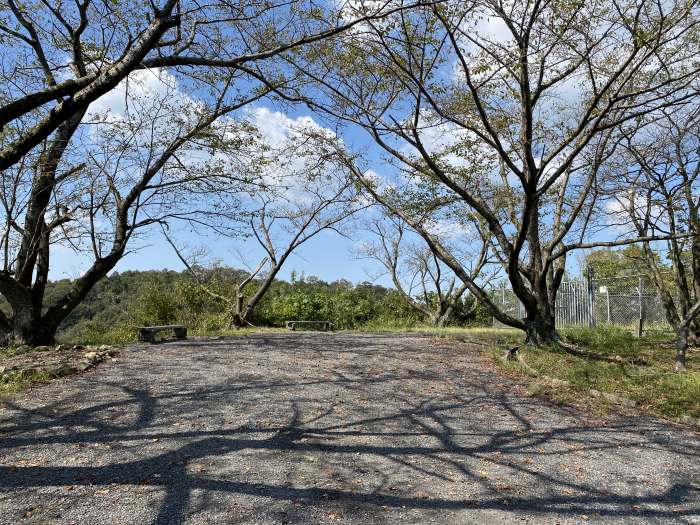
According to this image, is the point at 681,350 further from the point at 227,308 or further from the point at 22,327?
the point at 227,308

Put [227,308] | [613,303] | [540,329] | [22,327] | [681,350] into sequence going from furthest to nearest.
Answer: [227,308], [613,303], [540,329], [22,327], [681,350]

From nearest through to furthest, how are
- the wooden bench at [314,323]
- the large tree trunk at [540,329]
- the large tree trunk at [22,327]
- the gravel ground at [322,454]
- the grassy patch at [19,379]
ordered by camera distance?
the gravel ground at [322,454] → the grassy patch at [19,379] → the large tree trunk at [22,327] → the large tree trunk at [540,329] → the wooden bench at [314,323]

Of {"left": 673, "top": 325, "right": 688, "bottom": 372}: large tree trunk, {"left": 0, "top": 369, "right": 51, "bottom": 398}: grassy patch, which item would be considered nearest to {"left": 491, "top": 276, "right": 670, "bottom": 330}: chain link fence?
{"left": 673, "top": 325, "right": 688, "bottom": 372}: large tree trunk

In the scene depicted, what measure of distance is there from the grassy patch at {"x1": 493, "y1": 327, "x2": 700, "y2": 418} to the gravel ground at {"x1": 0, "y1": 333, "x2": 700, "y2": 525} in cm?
65

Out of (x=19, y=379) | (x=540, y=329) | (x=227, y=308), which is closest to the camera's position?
(x=19, y=379)

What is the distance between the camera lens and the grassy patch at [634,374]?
20.9 feet

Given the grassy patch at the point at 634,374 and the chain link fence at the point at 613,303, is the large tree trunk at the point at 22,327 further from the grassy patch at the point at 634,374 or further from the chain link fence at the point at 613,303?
the chain link fence at the point at 613,303

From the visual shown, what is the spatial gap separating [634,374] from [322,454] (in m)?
5.57

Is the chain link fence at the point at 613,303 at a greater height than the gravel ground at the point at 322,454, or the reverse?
the chain link fence at the point at 613,303

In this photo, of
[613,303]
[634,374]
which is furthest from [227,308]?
[634,374]

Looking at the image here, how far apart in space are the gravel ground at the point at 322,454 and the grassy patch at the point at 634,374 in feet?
2.13

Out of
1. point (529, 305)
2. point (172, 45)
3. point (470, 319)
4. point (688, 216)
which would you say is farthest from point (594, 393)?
point (470, 319)

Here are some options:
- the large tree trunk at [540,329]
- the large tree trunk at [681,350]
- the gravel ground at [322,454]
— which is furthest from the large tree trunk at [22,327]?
the large tree trunk at [681,350]

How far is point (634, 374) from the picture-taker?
7648mm
